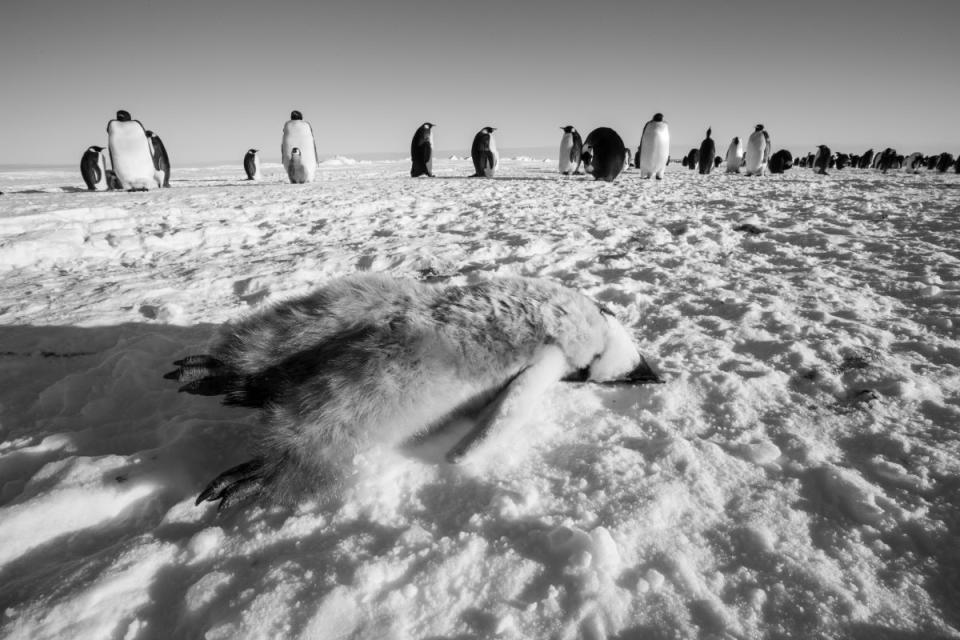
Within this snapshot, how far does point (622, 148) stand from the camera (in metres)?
13.8

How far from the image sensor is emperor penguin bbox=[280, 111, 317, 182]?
14.0 m

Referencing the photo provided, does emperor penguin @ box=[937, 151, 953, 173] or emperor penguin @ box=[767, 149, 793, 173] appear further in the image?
emperor penguin @ box=[937, 151, 953, 173]

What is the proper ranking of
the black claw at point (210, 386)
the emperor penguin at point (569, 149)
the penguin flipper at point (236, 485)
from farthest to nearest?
the emperor penguin at point (569, 149)
the black claw at point (210, 386)
the penguin flipper at point (236, 485)

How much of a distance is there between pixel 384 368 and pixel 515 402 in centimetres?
42

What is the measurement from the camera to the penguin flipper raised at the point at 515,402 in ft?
4.43

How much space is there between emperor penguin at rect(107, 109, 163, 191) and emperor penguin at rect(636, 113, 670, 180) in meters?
13.5

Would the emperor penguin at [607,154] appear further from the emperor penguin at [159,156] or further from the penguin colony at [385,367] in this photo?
the penguin colony at [385,367]

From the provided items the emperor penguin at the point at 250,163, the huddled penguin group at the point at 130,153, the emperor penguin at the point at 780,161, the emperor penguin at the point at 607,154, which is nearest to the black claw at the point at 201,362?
the huddled penguin group at the point at 130,153

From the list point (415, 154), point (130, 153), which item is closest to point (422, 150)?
point (415, 154)

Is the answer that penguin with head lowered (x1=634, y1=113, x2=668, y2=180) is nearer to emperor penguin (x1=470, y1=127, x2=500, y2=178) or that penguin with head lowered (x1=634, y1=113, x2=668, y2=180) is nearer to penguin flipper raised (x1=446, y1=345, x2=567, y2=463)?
emperor penguin (x1=470, y1=127, x2=500, y2=178)

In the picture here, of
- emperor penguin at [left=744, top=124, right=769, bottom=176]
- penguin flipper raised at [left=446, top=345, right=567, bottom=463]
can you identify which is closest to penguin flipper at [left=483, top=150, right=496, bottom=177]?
emperor penguin at [left=744, top=124, right=769, bottom=176]

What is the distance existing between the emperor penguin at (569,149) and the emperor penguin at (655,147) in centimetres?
416

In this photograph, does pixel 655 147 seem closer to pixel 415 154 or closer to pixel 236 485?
pixel 415 154

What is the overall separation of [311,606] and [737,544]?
99cm
